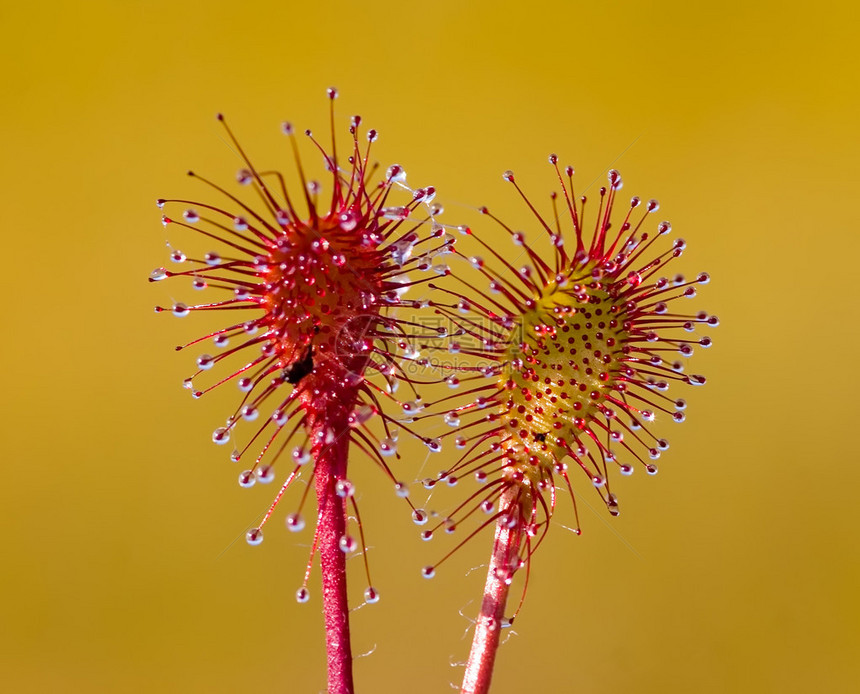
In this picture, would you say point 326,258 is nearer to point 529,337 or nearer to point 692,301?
point 529,337

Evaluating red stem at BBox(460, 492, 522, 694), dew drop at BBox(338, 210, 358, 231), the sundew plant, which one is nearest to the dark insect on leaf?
the sundew plant

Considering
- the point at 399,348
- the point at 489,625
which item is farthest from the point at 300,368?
the point at 489,625

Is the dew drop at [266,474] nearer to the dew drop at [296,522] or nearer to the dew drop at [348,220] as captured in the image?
the dew drop at [296,522]

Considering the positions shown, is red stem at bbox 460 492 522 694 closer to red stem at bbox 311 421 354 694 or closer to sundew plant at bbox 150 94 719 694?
sundew plant at bbox 150 94 719 694

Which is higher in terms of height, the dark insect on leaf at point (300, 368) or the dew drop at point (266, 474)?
the dark insect on leaf at point (300, 368)

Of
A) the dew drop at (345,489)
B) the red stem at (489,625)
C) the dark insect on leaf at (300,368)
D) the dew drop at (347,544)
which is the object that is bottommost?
the red stem at (489,625)

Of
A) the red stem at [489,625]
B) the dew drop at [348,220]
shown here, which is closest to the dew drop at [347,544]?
the red stem at [489,625]

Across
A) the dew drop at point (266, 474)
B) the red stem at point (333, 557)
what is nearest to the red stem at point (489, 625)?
the red stem at point (333, 557)

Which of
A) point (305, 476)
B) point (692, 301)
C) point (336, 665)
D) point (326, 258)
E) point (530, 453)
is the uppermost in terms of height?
point (692, 301)

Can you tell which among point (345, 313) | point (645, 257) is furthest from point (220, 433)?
point (645, 257)
